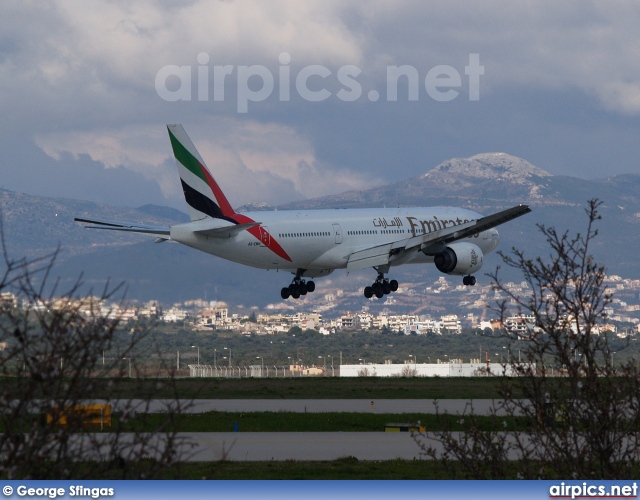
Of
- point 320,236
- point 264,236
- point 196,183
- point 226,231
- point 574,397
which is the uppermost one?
point 196,183

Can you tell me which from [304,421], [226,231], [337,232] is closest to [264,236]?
[226,231]

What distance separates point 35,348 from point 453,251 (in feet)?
172

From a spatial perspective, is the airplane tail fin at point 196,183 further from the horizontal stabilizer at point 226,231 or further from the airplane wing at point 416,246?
the airplane wing at point 416,246

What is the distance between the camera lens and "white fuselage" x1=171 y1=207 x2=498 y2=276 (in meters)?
58.6

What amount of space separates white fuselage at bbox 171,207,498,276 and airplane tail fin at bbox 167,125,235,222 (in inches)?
52.0

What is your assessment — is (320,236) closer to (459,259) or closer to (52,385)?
(459,259)

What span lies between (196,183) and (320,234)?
7434 millimetres

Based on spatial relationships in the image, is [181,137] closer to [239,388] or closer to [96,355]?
[239,388]

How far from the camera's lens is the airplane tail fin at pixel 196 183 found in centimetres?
5978

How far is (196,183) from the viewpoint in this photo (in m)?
60.0

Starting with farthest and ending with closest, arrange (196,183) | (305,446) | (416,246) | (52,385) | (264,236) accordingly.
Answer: (416,246) → (196,183) → (264,236) → (305,446) → (52,385)

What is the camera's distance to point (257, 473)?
25844 mm

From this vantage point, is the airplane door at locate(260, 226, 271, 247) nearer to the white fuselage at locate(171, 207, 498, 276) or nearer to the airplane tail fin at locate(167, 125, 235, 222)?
the white fuselage at locate(171, 207, 498, 276)

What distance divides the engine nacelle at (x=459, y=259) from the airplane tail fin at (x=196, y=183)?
487 inches
